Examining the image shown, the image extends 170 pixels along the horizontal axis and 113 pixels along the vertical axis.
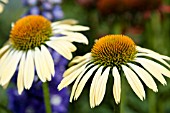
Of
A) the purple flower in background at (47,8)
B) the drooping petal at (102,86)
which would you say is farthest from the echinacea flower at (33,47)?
the purple flower in background at (47,8)

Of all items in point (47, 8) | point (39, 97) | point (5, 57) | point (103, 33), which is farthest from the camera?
point (103, 33)

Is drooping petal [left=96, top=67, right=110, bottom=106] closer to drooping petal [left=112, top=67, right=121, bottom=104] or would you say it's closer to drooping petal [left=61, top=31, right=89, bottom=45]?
drooping petal [left=112, top=67, right=121, bottom=104]

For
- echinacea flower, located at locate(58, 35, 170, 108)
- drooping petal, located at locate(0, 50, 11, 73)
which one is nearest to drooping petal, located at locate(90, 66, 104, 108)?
echinacea flower, located at locate(58, 35, 170, 108)

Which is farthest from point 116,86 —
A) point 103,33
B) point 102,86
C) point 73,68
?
point 103,33

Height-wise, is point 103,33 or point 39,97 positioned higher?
point 103,33

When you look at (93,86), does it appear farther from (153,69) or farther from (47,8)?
(47,8)

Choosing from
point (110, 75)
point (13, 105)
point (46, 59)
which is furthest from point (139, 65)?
point (13, 105)
